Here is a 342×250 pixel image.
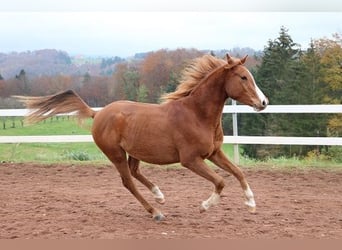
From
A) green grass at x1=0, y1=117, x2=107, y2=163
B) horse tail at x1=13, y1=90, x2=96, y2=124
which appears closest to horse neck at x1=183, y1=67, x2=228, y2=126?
horse tail at x1=13, y1=90, x2=96, y2=124

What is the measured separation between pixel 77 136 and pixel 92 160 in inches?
27.7

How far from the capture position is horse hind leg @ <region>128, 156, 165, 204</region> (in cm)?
545

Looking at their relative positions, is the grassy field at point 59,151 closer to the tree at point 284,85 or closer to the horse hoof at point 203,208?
the tree at point 284,85

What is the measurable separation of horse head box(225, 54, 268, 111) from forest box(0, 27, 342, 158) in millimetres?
736

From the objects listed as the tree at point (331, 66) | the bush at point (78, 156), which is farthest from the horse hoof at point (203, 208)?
the tree at point (331, 66)

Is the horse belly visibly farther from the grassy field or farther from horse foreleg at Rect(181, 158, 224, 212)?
the grassy field

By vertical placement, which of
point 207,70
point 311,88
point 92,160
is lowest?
point 92,160

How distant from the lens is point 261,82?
13.6 metres

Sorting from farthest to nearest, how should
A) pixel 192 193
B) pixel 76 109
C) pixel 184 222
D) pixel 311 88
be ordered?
Result: pixel 311 88 < pixel 192 193 < pixel 76 109 < pixel 184 222

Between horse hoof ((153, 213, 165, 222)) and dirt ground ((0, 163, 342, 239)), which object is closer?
dirt ground ((0, 163, 342, 239))

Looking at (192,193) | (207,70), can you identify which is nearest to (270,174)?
(192,193)

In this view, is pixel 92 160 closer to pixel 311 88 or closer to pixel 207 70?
pixel 207 70

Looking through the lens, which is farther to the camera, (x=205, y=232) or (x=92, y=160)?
(x=92, y=160)

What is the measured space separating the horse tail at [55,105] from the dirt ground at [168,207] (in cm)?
112
